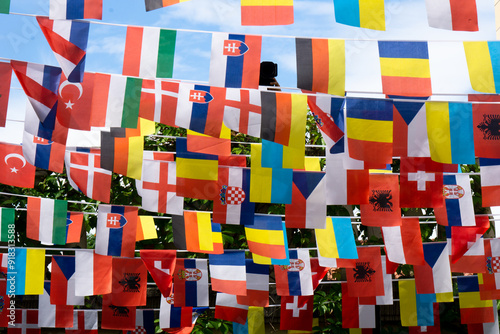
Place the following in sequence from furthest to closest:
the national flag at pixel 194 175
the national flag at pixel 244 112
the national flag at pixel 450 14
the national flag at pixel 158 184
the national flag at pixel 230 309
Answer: the national flag at pixel 230 309 < the national flag at pixel 158 184 < the national flag at pixel 194 175 < the national flag at pixel 244 112 < the national flag at pixel 450 14

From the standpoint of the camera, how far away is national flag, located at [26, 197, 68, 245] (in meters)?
6.58

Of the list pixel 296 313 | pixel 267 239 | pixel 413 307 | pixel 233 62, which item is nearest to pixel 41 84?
pixel 233 62

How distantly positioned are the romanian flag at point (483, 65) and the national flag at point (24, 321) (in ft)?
19.3

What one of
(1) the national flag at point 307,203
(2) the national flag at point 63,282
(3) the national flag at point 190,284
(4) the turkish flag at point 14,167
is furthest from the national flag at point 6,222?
(1) the national flag at point 307,203

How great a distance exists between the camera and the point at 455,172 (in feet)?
20.7

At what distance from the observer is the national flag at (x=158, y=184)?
247 inches

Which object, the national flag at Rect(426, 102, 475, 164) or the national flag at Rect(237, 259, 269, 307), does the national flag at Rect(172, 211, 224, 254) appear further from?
the national flag at Rect(426, 102, 475, 164)

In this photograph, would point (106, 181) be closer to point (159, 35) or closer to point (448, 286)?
point (159, 35)

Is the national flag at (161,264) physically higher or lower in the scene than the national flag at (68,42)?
lower

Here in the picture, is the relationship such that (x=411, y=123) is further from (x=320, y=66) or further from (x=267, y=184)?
(x=267, y=184)

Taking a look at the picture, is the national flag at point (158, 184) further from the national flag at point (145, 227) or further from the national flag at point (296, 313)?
the national flag at point (296, 313)

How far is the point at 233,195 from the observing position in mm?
6191

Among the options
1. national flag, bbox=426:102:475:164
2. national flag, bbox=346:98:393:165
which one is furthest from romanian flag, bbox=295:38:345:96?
national flag, bbox=426:102:475:164

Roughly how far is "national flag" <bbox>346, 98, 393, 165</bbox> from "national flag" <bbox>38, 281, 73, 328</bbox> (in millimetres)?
4261
